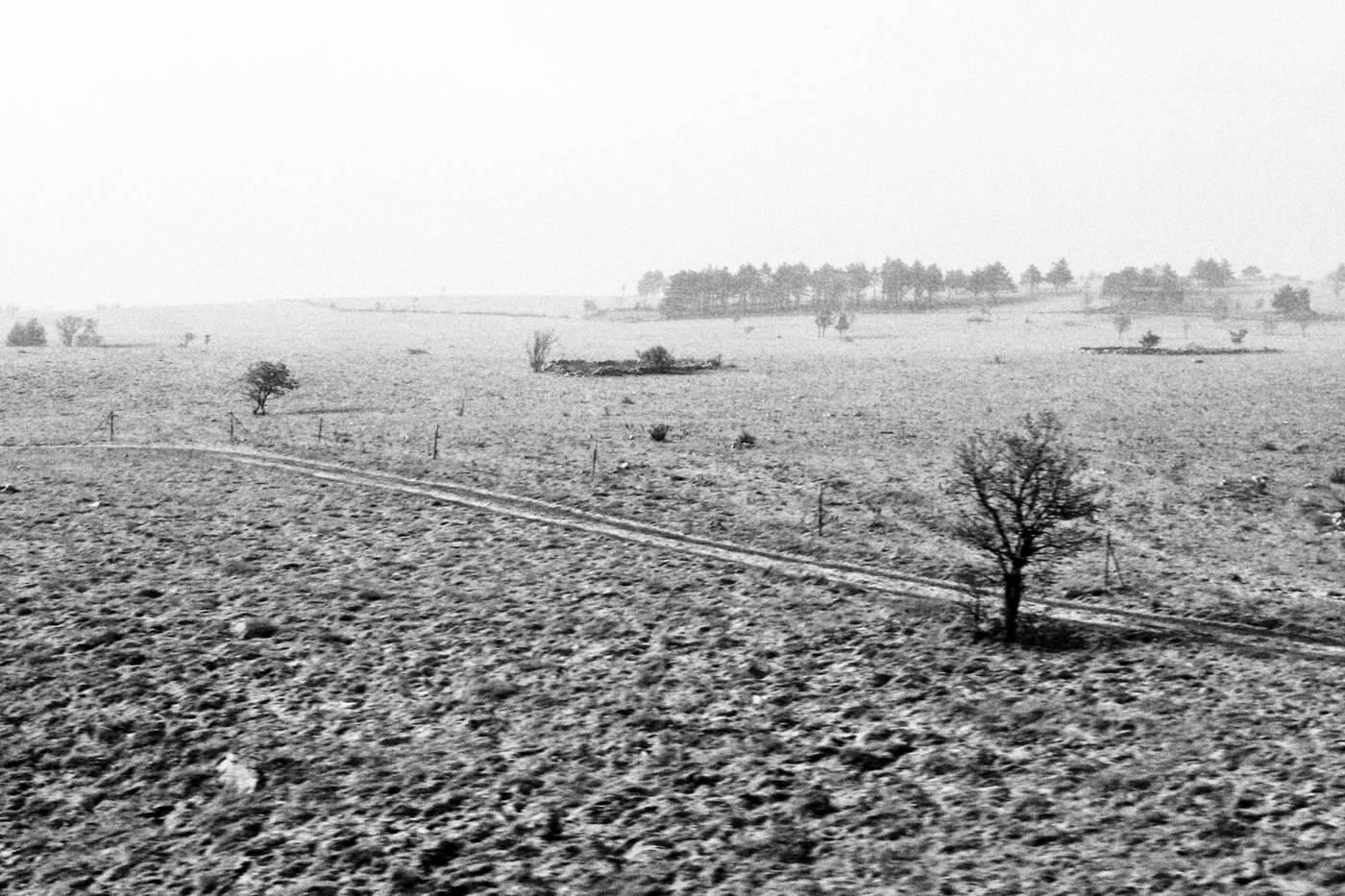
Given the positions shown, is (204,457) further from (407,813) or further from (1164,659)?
(1164,659)

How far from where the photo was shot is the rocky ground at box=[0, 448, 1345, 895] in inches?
506

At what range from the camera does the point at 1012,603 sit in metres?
19.6

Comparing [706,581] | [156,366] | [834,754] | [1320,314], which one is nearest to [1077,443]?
[706,581]

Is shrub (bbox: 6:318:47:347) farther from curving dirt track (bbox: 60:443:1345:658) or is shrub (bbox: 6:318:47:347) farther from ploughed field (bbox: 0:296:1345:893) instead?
ploughed field (bbox: 0:296:1345:893)

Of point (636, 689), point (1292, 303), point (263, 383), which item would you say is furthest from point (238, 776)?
point (1292, 303)

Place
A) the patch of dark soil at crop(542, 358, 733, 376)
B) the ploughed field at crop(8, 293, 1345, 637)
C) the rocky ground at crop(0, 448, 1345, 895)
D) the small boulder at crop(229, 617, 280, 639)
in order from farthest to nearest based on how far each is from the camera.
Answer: the patch of dark soil at crop(542, 358, 733, 376) → the ploughed field at crop(8, 293, 1345, 637) → the small boulder at crop(229, 617, 280, 639) → the rocky ground at crop(0, 448, 1345, 895)

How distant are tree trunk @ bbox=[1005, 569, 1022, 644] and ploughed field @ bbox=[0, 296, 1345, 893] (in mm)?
808

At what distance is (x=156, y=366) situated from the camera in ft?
215

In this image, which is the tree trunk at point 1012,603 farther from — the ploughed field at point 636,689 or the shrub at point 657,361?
the shrub at point 657,361

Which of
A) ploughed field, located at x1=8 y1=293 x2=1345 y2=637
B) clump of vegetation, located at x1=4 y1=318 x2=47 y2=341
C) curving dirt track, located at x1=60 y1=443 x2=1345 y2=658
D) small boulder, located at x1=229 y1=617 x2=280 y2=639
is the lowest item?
small boulder, located at x1=229 y1=617 x2=280 y2=639

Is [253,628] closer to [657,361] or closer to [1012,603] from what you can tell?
[1012,603]

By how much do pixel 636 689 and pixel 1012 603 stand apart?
6.80m

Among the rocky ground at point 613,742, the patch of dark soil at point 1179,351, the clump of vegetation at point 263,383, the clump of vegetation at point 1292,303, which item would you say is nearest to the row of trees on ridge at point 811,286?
the clump of vegetation at point 1292,303

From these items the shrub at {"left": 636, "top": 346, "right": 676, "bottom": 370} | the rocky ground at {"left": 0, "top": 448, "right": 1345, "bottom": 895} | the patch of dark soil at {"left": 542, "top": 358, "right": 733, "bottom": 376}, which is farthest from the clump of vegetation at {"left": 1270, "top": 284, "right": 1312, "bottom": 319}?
the rocky ground at {"left": 0, "top": 448, "right": 1345, "bottom": 895}
